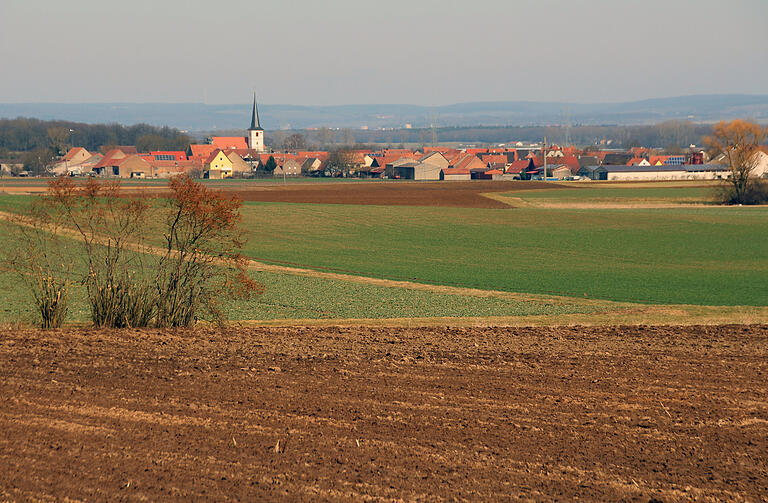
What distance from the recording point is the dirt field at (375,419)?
33.1 ft

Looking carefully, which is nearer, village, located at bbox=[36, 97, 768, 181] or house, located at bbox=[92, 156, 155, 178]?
village, located at bbox=[36, 97, 768, 181]

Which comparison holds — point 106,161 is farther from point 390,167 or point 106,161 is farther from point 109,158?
point 390,167

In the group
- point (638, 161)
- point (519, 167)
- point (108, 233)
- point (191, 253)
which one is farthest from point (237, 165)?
point (191, 253)

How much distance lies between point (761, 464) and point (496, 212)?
174 feet

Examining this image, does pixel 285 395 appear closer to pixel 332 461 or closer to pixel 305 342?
pixel 332 461

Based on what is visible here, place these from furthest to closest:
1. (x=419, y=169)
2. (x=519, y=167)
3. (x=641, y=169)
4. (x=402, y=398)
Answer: (x=519, y=167), (x=419, y=169), (x=641, y=169), (x=402, y=398)

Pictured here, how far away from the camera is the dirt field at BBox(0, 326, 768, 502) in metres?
10.1

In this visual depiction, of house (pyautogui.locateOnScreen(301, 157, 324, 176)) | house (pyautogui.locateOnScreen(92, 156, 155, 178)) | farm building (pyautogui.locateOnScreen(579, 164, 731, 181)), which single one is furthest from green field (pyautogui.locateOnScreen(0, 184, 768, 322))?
house (pyautogui.locateOnScreen(301, 157, 324, 176))

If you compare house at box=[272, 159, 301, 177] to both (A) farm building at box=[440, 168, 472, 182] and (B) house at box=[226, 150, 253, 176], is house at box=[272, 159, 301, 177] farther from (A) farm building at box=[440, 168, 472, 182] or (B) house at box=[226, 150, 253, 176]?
(A) farm building at box=[440, 168, 472, 182]

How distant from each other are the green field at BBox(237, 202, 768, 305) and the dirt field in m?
13.8

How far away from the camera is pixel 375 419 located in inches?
495

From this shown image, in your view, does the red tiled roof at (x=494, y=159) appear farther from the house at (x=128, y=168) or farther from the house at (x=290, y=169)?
the house at (x=128, y=168)

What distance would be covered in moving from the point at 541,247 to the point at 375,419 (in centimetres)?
3389

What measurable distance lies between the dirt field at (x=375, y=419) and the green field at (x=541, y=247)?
13798 millimetres
